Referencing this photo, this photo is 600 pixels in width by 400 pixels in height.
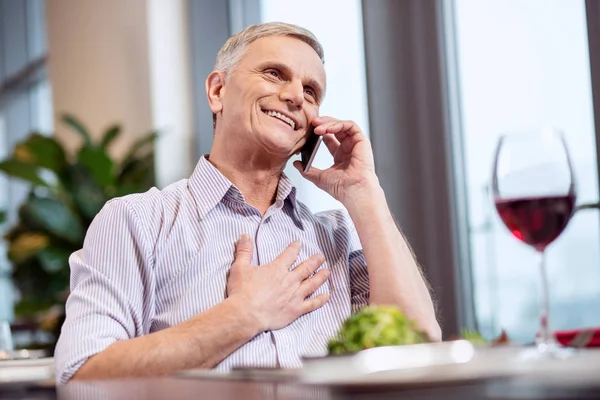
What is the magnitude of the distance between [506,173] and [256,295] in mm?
901

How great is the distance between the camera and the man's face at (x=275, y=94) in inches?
82.6

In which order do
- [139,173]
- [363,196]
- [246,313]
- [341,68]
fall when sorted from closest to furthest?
[246,313]
[363,196]
[341,68]
[139,173]

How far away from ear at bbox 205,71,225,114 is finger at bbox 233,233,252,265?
44 centimetres

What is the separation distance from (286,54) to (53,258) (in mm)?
3361

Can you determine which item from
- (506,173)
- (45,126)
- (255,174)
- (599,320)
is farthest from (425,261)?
(45,126)

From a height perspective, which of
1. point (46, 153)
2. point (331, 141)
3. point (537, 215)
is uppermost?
point (46, 153)

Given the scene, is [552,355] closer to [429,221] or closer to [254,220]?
[254,220]

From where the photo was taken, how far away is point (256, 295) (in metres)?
1.74

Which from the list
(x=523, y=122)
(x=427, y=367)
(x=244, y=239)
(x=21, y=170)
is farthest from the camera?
(x=21, y=170)

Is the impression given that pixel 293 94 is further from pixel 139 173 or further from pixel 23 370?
pixel 139 173

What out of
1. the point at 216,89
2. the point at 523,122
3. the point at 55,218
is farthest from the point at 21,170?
the point at 216,89

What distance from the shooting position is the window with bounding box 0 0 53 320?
27.6ft

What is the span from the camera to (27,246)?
5254 millimetres

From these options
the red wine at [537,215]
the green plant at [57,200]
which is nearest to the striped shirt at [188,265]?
the red wine at [537,215]
